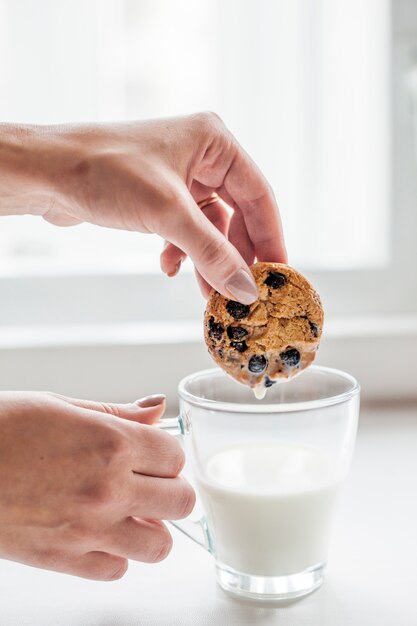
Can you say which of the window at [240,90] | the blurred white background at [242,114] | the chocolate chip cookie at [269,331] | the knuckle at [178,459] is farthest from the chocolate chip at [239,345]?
the window at [240,90]

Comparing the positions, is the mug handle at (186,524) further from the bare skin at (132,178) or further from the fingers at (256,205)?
the fingers at (256,205)

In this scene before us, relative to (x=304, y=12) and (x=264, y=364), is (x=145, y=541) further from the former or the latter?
(x=304, y=12)

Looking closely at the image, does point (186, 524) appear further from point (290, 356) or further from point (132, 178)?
point (132, 178)

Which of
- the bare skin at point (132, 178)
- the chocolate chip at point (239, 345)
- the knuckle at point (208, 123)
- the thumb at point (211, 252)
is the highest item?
the knuckle at point (208, 123)

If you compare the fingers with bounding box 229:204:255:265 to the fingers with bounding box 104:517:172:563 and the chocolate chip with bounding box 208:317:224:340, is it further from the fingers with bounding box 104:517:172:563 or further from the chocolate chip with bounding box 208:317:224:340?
the fingers with bounding box 104:517:172:563

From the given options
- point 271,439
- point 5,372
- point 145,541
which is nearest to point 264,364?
point 271,439

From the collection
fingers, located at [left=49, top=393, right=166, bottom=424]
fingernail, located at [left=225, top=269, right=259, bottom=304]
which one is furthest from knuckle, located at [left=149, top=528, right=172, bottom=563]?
fingernail, located at [left=225, top=269, right=259, bottom=304]

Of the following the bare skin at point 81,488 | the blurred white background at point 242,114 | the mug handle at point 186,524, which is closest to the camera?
the bare skin at point 81,488
